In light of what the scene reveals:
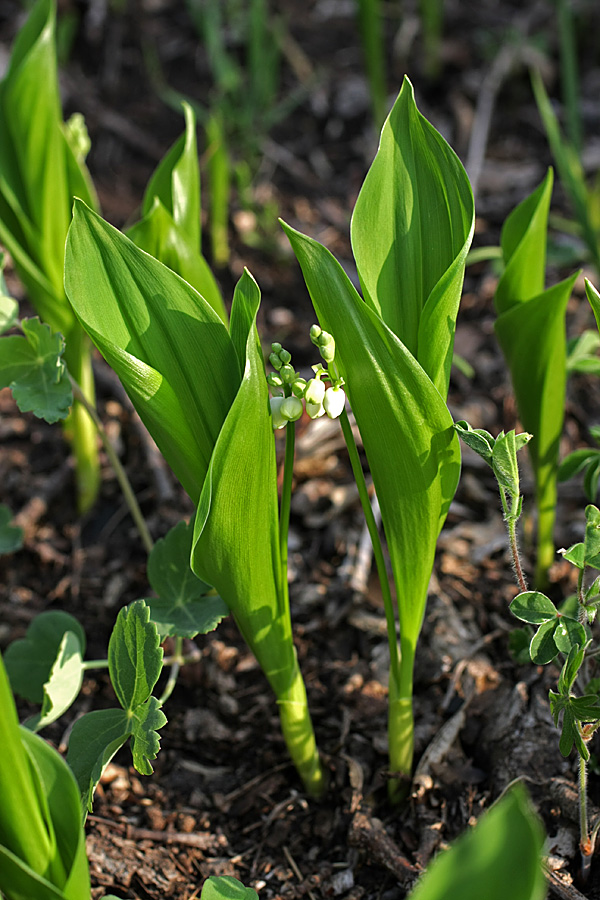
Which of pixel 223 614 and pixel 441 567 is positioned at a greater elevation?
pixel 223 614

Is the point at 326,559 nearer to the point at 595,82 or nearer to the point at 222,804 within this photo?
the point at 222,804

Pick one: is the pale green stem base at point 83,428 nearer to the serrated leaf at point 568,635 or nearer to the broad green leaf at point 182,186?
the broad green leaf at point 182,186

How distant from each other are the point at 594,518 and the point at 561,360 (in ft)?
1.29

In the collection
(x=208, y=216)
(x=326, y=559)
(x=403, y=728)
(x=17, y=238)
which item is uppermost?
(x=17, y=238)

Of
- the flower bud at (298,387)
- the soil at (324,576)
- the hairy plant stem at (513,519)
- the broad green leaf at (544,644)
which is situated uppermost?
the flower bud at (298,387)

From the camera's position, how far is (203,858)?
110 centimetres

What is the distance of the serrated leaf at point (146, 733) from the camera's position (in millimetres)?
840

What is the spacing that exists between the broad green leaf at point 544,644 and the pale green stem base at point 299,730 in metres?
0.34

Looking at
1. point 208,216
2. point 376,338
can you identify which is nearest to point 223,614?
point 376,338

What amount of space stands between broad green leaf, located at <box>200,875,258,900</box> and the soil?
0.25 metres

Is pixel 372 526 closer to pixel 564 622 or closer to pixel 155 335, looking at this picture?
pixel 564 622

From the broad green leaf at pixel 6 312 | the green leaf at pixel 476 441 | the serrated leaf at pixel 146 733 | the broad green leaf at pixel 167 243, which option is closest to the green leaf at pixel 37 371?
the broad green leaf at pixel 6 312

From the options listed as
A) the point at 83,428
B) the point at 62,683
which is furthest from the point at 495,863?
the point at 83,428

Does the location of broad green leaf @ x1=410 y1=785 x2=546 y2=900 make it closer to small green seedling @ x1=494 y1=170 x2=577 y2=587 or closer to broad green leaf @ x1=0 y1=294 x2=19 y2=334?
small green seedling @ x1=494 y1=170 x2=577 y2=587
